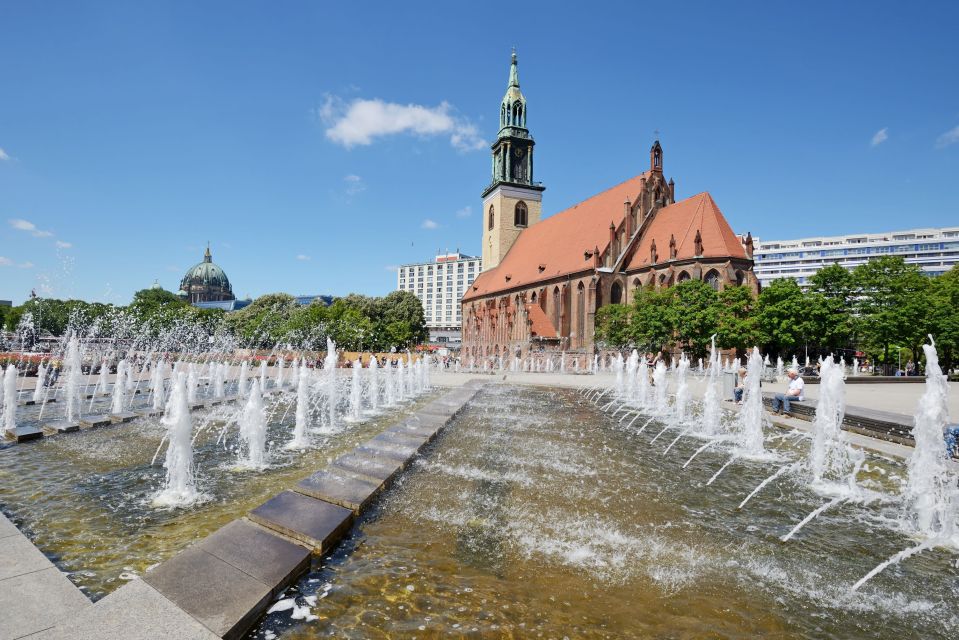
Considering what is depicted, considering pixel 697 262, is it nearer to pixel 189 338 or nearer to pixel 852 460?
pixel 852 460

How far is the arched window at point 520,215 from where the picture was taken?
66250mm

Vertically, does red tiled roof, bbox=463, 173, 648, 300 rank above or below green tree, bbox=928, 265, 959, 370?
above

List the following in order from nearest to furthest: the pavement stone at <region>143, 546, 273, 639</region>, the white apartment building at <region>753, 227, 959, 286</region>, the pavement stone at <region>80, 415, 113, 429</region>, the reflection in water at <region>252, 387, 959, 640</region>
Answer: the pavement stone at <region>143, 546, 273, 639</region> < the reflection in water at <region>252, 387, 959, 640</region> < the pavement stone at <region>80, 415, 113, 429</region> < the white apartment building at <region>753, 227, 959, 286</region>

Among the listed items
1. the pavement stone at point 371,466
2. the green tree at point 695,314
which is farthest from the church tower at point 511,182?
the pavement stone at point 371,466

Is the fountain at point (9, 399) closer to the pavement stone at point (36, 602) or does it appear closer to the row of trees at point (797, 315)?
the pavement stone at point (36, 602)

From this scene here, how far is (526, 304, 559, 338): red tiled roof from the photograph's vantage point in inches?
1868

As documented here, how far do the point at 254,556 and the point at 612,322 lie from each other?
39.9m

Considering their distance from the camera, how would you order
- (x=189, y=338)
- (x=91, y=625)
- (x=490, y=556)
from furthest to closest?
1. (x=189, y=338)
2. (x=490, y=556)
3. (x=91, y=625)

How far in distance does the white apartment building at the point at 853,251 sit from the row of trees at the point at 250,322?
82.4 meters

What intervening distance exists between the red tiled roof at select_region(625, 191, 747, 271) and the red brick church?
0.32 feet

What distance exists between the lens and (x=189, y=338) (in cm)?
7681

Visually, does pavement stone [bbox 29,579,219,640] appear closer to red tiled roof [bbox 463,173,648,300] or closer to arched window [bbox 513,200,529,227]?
red tiled roof [bbox 463,173,648,300]

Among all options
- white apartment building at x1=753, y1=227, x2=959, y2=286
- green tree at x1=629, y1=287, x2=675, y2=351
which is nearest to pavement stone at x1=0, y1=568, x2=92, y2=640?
green tree at x1=629, y1=287, x2=675, y2=351

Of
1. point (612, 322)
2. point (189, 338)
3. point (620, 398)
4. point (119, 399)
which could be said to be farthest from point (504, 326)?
point (189, 338)
